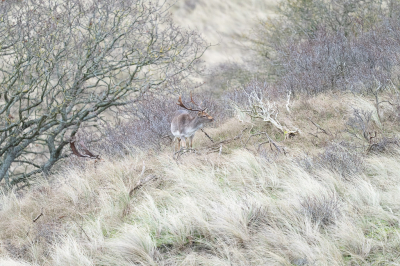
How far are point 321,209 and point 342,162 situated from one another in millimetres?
1302

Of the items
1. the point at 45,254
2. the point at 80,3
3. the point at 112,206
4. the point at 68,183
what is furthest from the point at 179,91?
the point at 45,254

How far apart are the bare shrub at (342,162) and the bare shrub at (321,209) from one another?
777 millimetres

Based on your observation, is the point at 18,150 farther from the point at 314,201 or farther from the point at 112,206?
A: the point at 314,201

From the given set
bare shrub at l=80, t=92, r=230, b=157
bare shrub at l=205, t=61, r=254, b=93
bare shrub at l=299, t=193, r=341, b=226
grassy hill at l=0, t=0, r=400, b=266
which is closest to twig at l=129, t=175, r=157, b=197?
grassy hill at l=0, t=0, r=400, b=266

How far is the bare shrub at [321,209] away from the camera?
12.5ft

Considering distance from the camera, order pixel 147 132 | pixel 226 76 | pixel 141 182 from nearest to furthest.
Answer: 1. pixel 141 182
2. pixel 147 132
3. pixel 226 76

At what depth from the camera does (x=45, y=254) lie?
13.8ft

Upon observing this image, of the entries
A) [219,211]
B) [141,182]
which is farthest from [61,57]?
[219,211]

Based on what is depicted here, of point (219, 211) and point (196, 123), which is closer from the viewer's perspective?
point (219, 211)

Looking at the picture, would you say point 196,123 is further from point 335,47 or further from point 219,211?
point 335,47

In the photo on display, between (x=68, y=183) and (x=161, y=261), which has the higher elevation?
(x=68, y=183)

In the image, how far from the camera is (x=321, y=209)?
153 inches

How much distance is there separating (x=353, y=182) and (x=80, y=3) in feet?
26.7

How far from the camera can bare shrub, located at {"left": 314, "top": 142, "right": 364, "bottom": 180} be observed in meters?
4.82
